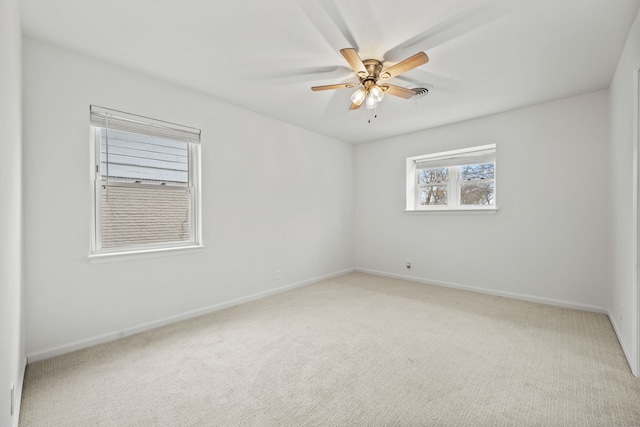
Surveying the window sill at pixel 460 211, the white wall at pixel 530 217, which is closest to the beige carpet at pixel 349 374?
the white wall at pixel 530 217

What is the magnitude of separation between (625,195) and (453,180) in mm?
2168

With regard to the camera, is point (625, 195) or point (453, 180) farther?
point (453, 180)

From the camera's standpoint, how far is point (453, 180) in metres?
4.39

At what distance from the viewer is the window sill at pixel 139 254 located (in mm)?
2481

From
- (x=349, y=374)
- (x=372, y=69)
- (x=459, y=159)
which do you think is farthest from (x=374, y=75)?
(x=459, y=159)

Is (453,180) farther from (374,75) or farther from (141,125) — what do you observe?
(141,125)

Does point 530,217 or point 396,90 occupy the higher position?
point 396,90

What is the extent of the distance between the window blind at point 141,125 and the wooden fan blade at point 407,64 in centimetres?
202

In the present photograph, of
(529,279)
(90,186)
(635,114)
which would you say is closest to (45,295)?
(90,186)

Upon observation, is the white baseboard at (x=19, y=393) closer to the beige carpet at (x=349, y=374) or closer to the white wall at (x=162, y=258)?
the beige carpet at (x=349, y=374)

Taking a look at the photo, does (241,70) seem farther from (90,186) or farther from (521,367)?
(521,367)

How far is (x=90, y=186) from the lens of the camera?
8.12 ft

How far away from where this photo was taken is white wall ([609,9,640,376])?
6.53 feet

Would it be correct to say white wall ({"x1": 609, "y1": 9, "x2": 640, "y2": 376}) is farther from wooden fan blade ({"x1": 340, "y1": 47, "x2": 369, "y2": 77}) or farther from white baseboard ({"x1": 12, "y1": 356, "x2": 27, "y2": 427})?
white baseboard ({"x1": 12, "y1": 356, "x2": 27, "y2": 427})
